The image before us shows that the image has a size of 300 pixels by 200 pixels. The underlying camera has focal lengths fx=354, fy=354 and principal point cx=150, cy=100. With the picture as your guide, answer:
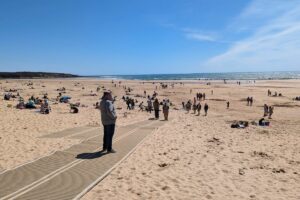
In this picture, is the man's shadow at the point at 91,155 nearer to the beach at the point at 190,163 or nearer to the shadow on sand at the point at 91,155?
the shadow on sand at the point at 91,155

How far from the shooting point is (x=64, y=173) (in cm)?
819

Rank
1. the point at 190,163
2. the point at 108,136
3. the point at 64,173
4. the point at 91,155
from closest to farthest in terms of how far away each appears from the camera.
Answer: the point at 64,173 < the point at 190,163 < the point at 91,155 < the point at 108,136

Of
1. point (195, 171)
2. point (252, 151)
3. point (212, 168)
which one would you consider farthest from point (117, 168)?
Result: point (252, 151)

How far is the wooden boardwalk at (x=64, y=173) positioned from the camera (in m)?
6.79

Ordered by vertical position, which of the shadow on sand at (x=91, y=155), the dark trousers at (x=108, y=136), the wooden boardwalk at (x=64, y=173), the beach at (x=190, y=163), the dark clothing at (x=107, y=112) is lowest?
the beach at (x=190, y=163)

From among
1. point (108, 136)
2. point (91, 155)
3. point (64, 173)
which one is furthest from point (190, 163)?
point (64, 173)

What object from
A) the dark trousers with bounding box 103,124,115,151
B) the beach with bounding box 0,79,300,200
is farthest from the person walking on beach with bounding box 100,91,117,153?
the beach with bounding box 0,79,300,200

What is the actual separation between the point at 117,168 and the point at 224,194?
2909 mm

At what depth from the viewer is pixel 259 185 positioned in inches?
324

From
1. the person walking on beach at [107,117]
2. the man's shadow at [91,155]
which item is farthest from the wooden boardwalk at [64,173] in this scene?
the person walking on beach at [107,117]

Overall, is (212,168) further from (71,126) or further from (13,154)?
(71,126)

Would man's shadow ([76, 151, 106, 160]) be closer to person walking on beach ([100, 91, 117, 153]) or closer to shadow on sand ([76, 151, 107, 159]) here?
shadow on sand ([76, 151, 107, 159])

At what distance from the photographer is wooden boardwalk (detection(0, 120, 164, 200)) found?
679 centimetres

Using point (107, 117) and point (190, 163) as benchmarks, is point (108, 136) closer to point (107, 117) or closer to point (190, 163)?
point (107, 117)
